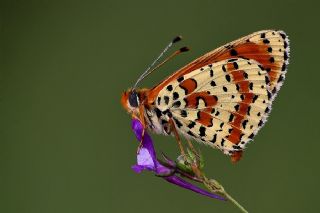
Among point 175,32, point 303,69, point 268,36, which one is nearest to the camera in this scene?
point 268,36

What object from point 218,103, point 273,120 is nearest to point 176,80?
point 218,103

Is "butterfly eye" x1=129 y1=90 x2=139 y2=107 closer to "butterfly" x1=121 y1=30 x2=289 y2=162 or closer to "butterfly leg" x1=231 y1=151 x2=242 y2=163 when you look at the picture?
"butterfly" x1=121 y1=30 x2=289 y2=162

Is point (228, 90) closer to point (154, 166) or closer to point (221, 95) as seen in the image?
point (221, 95)

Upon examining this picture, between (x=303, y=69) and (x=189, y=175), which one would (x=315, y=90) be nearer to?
(x=303, y=69)

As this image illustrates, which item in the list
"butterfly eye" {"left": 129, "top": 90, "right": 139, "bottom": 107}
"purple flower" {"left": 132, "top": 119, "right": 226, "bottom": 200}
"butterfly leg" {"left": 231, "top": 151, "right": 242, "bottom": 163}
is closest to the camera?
"purple flower" {"left": 132, "top": 119, "right": 226, "bottom": 200}

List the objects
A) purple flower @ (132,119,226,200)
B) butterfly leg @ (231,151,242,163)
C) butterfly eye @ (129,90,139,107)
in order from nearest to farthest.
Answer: purple flower @ (132,119,226,200) → butterfly leg @ (231,151,242,163) → butterfly eye @ (129,90,139,107)

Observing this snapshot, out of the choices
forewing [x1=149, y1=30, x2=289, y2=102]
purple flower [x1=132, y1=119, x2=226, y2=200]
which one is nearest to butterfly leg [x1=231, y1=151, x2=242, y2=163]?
purple flower [x1=132, y1=119, x2=226, y2=200]

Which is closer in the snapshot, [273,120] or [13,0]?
[273,120]

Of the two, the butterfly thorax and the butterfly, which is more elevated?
the butterfly
